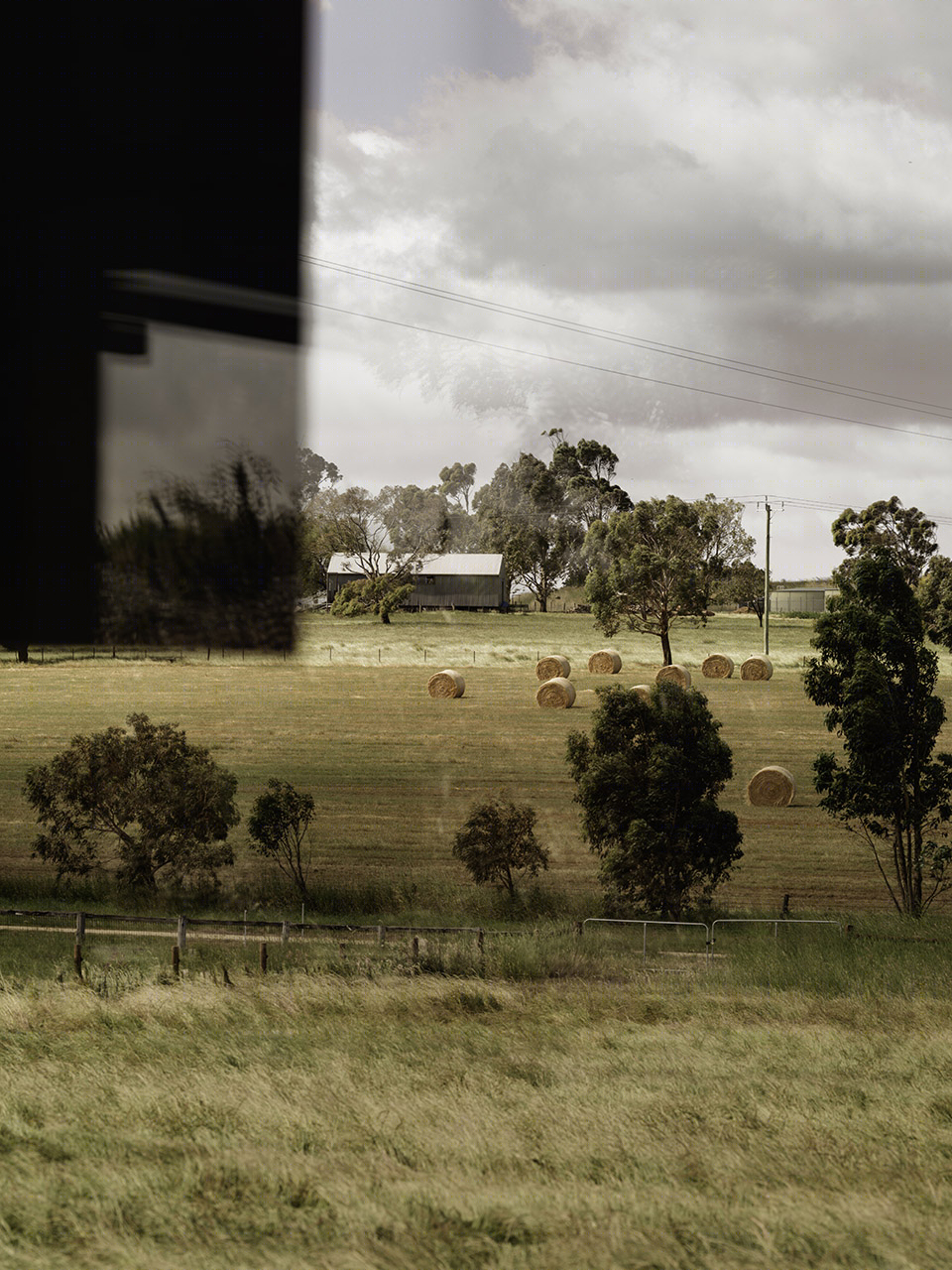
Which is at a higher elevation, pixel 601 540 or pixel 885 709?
pixel 601 540

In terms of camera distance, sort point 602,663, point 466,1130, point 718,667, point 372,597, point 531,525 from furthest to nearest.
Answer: point 718,667, point 602,663, point 531,525, point 372,597, point 466,1130

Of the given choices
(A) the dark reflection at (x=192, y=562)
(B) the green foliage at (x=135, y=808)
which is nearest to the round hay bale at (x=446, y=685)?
(B) the green foliage at (x=135, y=808)

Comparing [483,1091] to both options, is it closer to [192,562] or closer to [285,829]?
[192,562]

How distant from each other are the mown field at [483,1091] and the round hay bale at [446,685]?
18.2 ft

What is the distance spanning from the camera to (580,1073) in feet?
30.9

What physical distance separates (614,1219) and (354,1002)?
6943mm

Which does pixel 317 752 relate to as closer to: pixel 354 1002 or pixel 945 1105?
pixel 354 1002

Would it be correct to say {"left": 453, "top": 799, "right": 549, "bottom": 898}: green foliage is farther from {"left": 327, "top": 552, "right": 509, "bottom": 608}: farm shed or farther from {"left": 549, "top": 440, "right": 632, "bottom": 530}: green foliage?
{"left": 549, "top": 440, "right": 632, "bottom": 530}: green foliage

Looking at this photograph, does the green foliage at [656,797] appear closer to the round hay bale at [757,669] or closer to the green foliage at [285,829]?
the green foliage at [285,829]

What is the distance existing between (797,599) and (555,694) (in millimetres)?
8234

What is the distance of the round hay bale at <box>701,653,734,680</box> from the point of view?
3070 cm

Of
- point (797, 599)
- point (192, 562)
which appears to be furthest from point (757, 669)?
point (192, 562)

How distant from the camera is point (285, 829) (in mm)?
23906

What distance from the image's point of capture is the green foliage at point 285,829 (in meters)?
23.7
